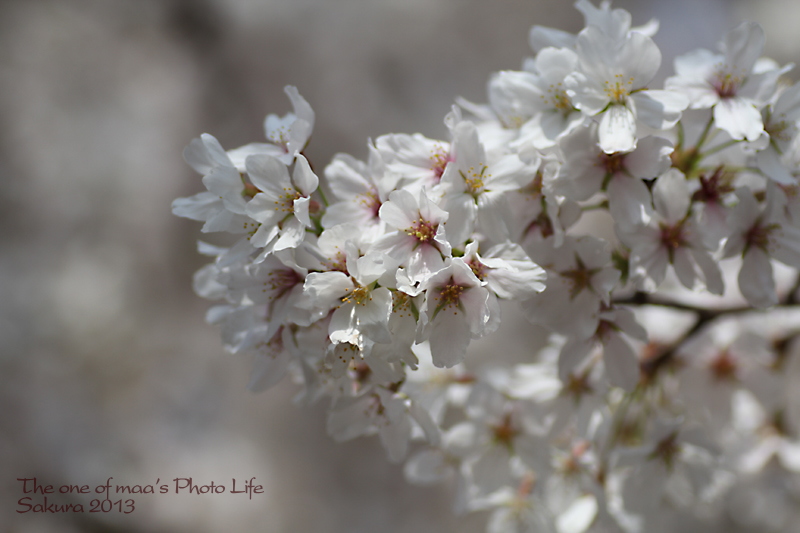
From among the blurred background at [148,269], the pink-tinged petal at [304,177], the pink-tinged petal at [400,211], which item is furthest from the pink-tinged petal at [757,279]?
the blurred background at [148,269]

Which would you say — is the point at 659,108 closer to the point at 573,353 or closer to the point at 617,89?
the point at 617,89

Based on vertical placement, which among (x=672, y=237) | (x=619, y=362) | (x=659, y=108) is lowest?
(x=619, y=362)

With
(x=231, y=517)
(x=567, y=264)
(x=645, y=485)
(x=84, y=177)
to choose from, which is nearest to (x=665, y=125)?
(x=567, y=264)

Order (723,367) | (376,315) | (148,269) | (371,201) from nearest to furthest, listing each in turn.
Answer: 1. (376,315)
2. (371,201)
3. (723,367)
4. (148,269)

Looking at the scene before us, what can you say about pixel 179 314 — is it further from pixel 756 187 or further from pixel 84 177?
pixel 756 187

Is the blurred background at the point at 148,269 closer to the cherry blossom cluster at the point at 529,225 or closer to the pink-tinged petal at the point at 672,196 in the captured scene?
the cherry blossom cluster at the point at 529,225

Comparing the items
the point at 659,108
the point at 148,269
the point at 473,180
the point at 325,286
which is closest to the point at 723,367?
the point at 659,108
